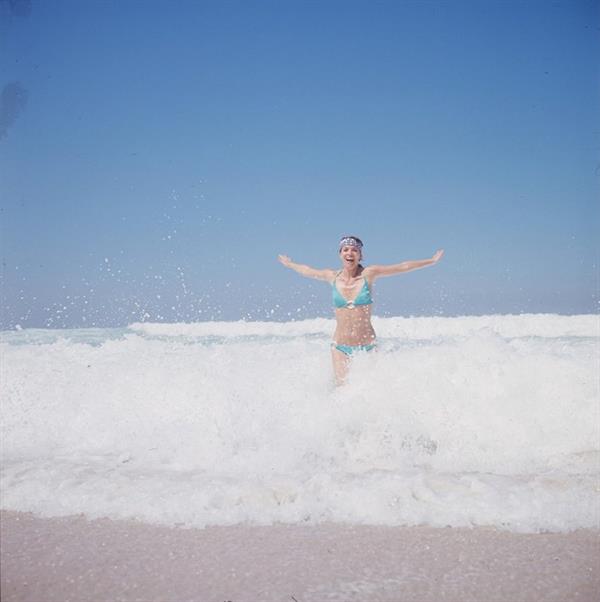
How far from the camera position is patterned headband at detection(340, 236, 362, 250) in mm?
5957

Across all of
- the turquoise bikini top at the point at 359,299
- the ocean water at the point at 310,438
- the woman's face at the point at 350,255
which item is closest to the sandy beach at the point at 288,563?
the ocean water at the point at 310,438

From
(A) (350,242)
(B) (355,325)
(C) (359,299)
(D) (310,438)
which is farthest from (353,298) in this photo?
(D) (310,438)

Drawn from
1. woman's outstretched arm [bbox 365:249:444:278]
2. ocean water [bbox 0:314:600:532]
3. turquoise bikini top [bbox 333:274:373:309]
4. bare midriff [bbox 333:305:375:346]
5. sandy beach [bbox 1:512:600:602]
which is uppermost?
woman's outstretched arm [bbox 365:249:444:278]

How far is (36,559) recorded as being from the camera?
2.59 metres

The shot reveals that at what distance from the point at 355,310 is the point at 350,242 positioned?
84cm

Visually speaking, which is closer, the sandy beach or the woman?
the sandy beach

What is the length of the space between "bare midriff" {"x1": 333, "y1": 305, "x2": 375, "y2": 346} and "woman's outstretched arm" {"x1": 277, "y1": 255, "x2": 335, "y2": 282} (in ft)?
1.61

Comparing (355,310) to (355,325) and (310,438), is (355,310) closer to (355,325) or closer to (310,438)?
(355,325)

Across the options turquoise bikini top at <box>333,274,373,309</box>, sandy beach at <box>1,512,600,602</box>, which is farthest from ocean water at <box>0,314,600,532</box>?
turquoise bikini top at <box>333,274,373,309</box>

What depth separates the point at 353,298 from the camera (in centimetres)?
600

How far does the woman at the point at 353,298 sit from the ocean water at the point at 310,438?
216 millimetres

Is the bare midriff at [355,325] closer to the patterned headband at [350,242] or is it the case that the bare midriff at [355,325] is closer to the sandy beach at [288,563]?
the patterned headband at [350,242]

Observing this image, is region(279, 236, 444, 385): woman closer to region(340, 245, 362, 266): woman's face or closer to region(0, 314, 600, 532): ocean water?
region(340, 245, 362, 266): woman's face

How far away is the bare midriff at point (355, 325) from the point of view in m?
6.03
